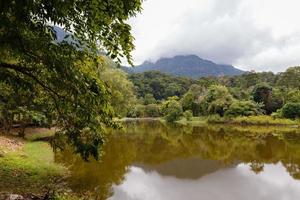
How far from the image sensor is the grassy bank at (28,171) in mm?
12656

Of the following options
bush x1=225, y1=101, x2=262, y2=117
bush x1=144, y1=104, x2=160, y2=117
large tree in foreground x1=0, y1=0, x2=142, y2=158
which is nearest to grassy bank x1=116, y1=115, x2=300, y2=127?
bush x1=225, y1=101, x2=262, y2=117

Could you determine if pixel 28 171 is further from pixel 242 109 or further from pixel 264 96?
pixel 264 96

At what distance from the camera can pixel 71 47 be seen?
8055 mm

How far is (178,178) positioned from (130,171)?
2753mm

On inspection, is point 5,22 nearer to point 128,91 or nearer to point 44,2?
point 44,2

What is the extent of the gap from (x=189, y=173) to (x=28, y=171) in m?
8.55

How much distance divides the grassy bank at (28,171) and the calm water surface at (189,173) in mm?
770

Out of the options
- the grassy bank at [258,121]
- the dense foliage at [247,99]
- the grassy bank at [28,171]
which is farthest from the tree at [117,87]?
the dense foliage at [247,99]

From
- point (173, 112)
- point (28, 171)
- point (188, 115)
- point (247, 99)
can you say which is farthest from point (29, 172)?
point (247, 99)

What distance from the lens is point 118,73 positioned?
40.2m

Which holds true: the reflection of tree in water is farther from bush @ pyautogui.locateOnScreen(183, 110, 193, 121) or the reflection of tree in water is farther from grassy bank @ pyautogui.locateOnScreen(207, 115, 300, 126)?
bush @ pyautogui.locateOnScreen(183, 110, 193, 121)

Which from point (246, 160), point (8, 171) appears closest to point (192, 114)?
point (246, 160)

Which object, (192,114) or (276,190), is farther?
(192,114)

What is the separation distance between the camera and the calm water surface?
14914mm
